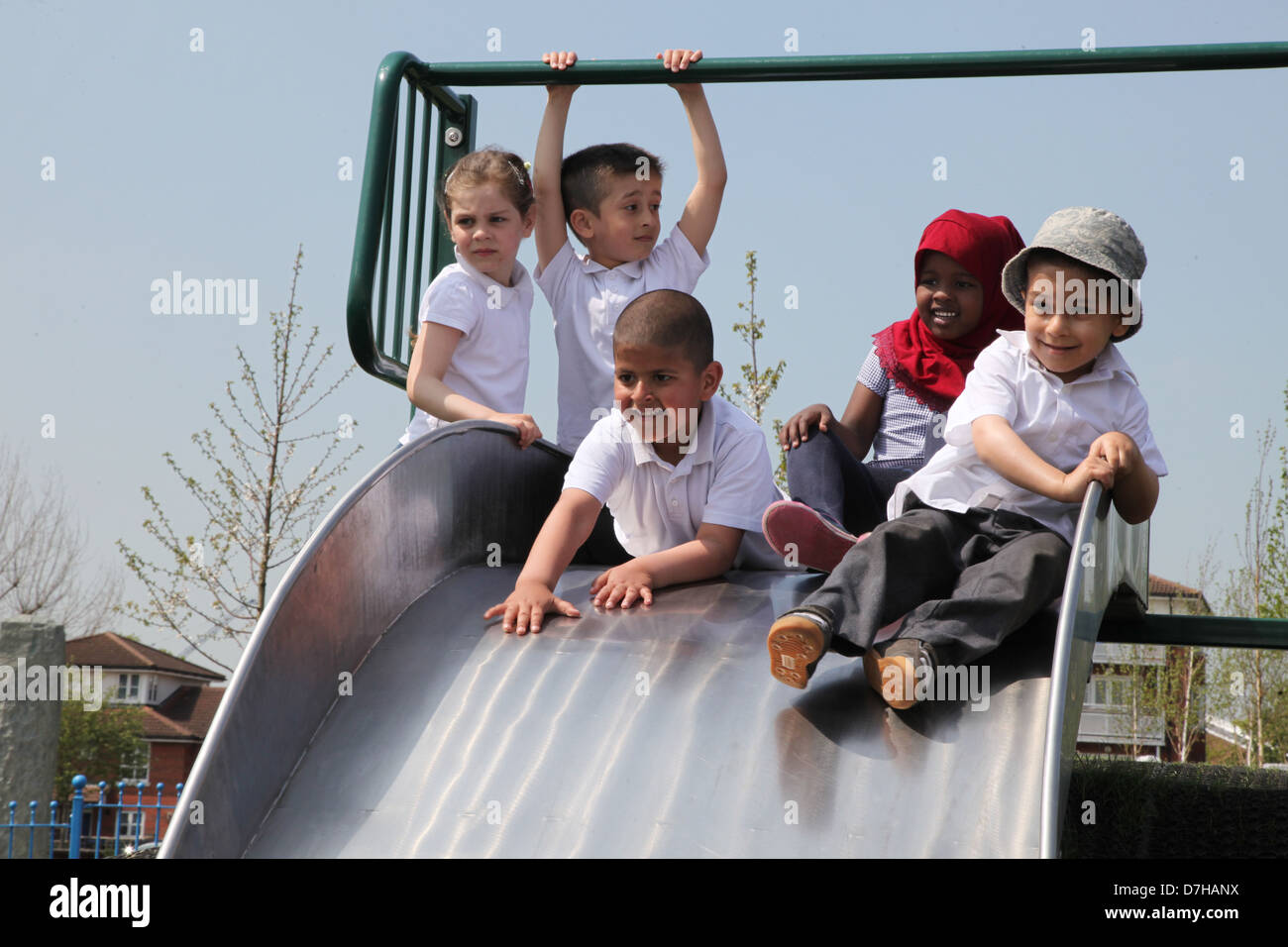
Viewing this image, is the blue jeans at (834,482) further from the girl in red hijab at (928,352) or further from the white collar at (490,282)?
the white collar at (490,282)

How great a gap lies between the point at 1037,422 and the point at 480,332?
1717 mm

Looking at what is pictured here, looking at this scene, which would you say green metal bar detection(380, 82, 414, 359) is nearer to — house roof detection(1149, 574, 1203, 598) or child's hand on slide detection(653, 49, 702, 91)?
child's hand on slide detection(653, 49, 702, 91)

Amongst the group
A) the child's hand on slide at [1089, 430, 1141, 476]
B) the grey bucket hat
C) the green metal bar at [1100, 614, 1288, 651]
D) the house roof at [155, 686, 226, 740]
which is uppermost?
the grey bucket hat

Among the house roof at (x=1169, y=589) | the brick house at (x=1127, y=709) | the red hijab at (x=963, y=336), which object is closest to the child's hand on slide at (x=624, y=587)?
the red hijab at (x=963, y=336)

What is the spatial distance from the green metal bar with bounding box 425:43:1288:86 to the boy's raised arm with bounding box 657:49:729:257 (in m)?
0.29

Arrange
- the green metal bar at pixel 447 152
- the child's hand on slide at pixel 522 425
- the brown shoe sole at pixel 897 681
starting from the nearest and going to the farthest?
the brown shoe sole at pixel 897 681, the child's hand on slide at pixel 522 425, the green metal bar at pixel 447 152

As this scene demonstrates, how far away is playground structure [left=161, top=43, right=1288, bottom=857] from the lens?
2.14 metres

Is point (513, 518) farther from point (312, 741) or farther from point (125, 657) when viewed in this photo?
point (125, 657)

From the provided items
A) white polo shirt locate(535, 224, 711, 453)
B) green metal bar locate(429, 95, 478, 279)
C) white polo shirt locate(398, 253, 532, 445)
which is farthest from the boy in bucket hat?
green metal bar locate(429, 95, 478, 279)

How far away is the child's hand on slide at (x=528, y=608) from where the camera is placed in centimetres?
283

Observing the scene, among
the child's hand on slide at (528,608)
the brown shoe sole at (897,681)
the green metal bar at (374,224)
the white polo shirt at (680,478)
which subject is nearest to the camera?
the brown shoe sole at (897,681)

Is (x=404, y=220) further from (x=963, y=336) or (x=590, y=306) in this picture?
(x=963, y=336)

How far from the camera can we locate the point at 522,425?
338cm

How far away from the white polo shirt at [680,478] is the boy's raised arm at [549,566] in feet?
0.17
